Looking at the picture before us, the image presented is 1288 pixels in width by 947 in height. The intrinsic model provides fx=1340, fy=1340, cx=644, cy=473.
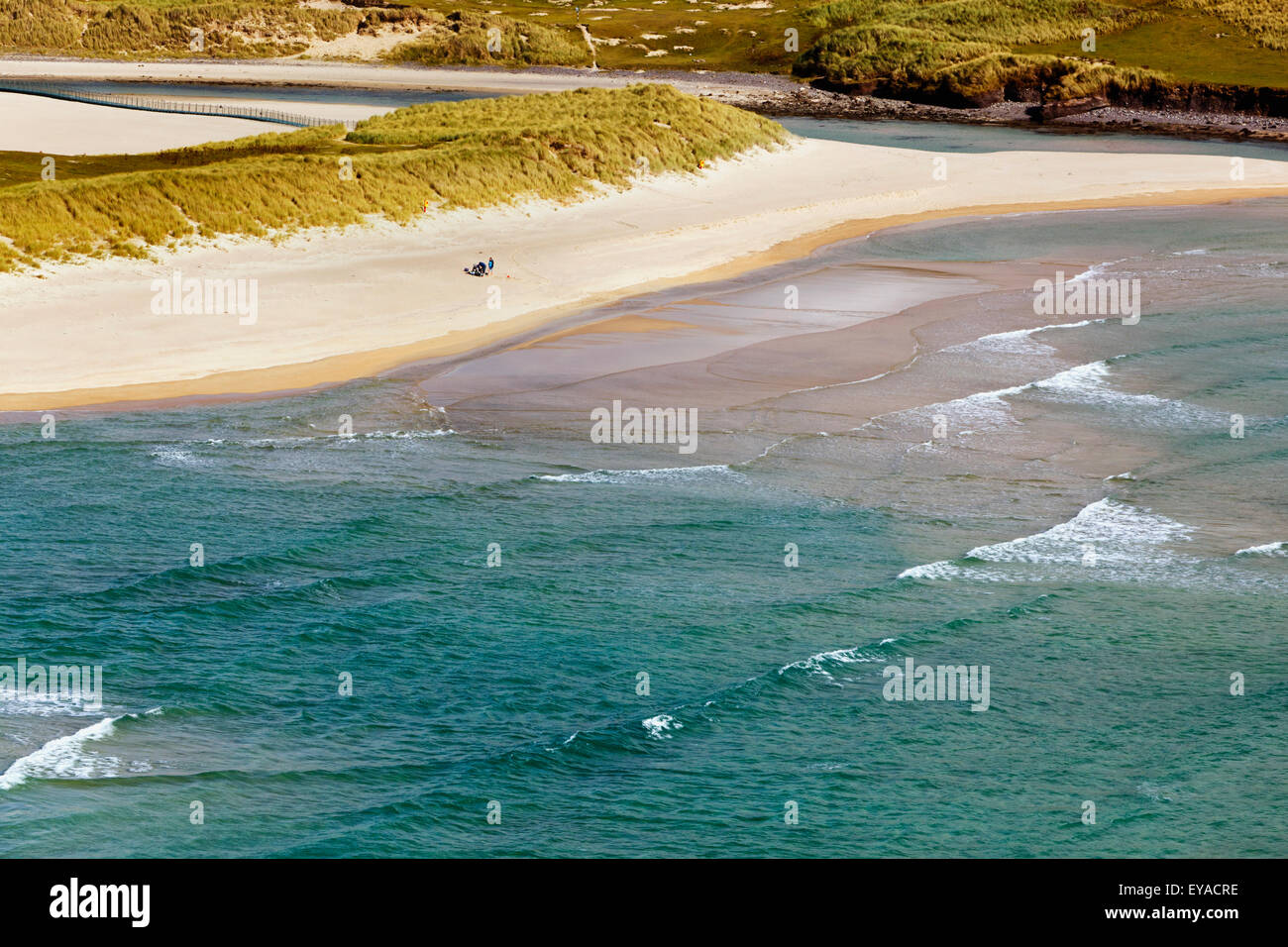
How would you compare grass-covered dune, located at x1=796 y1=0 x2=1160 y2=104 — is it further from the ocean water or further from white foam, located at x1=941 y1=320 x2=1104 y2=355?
the ocean water

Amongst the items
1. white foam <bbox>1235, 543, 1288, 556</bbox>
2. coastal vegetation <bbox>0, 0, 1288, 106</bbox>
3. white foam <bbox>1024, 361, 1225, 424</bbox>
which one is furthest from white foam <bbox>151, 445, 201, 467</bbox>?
coastal vegetation <bbox>0, 0, 1288, 106</bbox>

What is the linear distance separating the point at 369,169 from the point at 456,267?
8231mm

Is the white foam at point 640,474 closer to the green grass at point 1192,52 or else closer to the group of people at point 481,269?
the group of people at point 481,269

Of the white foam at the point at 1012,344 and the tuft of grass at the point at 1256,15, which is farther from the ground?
the tuft of grass at the point at 1256,15

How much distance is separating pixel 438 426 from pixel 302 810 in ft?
42.5

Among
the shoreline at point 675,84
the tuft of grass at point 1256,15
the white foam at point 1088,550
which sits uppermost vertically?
the tuft of grass at point 1256,15

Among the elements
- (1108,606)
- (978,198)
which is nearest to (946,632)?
(1108,606)

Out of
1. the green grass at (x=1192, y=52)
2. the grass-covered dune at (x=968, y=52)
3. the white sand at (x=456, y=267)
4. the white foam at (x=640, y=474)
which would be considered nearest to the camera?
the white foam at (x=640, y=474)

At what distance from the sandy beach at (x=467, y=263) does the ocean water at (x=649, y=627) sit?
330 cm

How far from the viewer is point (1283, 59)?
295ft

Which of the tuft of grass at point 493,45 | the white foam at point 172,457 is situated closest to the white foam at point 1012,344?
the white foam at point 172,457

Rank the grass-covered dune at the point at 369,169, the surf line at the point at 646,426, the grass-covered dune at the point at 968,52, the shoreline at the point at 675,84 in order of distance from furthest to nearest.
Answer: the grass-covered dune at the point at 968,52
the shoreline at the point at 675,84
the grass-covered dune at the point at 369,169
the surf line at the point at 646,426

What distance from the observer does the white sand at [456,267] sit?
2881 centimetres
